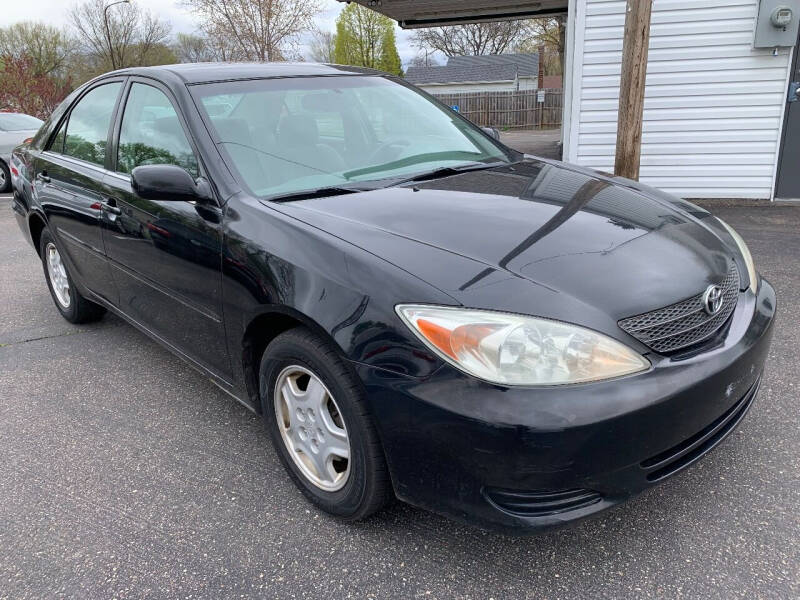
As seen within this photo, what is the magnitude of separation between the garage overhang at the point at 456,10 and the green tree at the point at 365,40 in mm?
42509

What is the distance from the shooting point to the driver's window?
283 centimetres

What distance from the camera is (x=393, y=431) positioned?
74.4 inches

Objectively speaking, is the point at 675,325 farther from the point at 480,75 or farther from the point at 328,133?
the point at 480,75

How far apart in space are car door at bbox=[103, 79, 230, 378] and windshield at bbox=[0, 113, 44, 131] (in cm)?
1021

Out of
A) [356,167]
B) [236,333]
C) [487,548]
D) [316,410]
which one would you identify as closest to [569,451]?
[487,548]

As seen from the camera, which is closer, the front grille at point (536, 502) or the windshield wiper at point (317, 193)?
the front grille at point (536, 502)

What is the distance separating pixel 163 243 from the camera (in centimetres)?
281

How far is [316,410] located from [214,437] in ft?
3.14

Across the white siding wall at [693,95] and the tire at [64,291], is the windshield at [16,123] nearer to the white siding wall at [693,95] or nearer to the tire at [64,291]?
the tire at [64,291]

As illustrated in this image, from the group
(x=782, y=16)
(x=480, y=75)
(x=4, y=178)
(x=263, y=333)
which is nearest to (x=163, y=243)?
(x=263, y=333)

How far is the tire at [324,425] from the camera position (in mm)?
2004

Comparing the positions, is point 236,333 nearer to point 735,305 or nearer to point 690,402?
point 690,402

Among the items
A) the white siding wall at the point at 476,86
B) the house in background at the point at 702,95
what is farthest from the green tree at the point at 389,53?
the house in background at the point at 702,95

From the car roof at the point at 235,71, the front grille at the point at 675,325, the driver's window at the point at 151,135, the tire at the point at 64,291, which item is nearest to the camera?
the front grille at the point at 675,325
